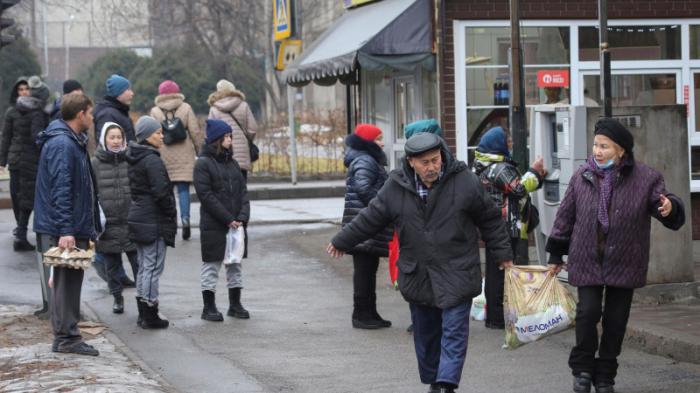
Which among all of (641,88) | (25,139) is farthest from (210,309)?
(641,88)

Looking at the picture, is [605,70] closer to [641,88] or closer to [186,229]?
[641,88]

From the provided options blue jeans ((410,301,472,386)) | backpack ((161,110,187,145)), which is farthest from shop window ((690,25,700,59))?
blue jeans ((410,301,472,386))

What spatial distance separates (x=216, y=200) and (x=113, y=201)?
1.22 m

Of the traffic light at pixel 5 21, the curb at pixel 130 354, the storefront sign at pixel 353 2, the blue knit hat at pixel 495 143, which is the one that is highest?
the storefront sign at pixel 353 2

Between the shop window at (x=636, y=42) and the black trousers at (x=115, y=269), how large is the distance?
585 cm

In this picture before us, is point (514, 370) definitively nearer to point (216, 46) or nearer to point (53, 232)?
point (53, 232)

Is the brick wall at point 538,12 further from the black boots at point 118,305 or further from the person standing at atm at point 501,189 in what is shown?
the black boots at point 118,305

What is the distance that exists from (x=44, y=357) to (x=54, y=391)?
1229 millimetres

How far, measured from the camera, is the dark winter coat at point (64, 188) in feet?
27.0

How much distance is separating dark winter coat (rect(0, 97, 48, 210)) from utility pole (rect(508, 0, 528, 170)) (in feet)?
18.1

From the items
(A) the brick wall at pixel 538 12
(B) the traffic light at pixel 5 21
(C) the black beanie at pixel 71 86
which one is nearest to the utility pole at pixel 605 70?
(A) the brick wall at pixel 538 12

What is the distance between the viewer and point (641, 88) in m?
14.2

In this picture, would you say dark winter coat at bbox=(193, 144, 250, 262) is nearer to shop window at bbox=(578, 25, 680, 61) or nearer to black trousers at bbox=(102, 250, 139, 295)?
black trousers at bbox=(102, 250, 139, 295)

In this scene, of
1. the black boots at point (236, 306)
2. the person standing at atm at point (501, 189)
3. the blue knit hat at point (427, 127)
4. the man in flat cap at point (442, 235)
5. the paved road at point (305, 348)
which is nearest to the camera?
the man in flat cap at point (442, 235)
